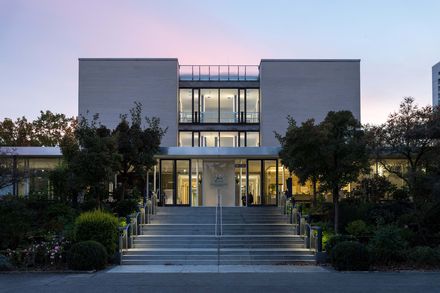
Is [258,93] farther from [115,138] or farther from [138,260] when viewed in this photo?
[138,260]

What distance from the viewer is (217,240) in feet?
68.5

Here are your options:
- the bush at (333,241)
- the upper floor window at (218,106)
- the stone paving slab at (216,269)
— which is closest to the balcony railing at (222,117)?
the upper floor window at (218,106)

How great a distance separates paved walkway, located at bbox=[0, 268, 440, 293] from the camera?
41.8 feet

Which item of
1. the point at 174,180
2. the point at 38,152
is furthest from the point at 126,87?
the point at 174,180

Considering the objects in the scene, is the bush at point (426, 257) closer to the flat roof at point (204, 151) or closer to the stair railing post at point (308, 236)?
the stair railing post at point (308, 236)

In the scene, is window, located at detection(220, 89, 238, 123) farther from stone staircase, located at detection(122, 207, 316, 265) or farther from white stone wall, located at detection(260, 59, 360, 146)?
stone staircase, located at detection(122, 207, 316, 265)

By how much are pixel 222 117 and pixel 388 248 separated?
79.1 feet

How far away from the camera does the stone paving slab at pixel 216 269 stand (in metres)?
16.3

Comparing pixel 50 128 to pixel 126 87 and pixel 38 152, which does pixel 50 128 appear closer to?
pixel 126 87

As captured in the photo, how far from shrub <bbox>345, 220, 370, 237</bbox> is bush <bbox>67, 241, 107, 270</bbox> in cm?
902

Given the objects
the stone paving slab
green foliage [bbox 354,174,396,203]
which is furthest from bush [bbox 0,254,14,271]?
green foliage [bbox 354,174,396,203]

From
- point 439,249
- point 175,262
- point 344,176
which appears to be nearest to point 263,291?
point 175,262

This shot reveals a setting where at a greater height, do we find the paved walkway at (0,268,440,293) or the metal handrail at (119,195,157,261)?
the metal handrail at (119,195,157,261)

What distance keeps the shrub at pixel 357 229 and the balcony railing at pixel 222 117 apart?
20.9 m
